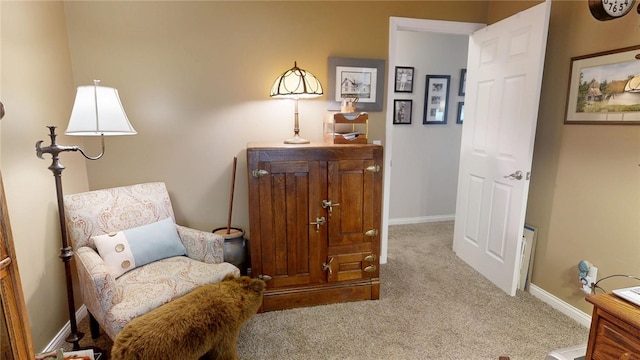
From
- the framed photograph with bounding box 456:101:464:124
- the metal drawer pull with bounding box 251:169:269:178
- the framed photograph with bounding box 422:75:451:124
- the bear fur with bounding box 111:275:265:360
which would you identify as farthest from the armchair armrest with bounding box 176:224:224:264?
the framed photograph with bounding box 456:101:464:124

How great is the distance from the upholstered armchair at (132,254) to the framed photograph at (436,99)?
2.96m

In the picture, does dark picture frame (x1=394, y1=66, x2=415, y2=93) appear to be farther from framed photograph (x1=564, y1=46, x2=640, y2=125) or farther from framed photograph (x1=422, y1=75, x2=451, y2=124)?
framed photograph (x1=564, y1=46, x2=640, y2=125)

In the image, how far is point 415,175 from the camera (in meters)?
4.15

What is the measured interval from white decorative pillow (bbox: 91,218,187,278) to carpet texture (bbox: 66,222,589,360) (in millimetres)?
530

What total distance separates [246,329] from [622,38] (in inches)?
111

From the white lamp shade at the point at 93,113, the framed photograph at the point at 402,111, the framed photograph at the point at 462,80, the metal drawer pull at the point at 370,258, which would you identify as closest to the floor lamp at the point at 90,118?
the white lamp shade at the point at 93,113

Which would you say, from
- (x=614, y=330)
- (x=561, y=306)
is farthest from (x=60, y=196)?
(x=561, y=306)

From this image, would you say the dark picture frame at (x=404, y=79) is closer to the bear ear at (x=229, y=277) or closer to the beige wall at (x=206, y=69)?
the beige wall at (x=206, y=69)

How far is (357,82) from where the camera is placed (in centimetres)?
274

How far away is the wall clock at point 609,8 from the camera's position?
1.79 m

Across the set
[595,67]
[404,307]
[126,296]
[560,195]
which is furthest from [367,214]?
[595,67]

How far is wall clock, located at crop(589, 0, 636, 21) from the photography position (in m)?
1.79

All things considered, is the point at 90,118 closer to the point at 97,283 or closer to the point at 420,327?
the point at 97,283

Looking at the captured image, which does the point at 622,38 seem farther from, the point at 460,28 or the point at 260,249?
the point at 260,249
